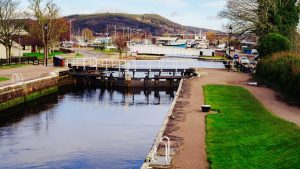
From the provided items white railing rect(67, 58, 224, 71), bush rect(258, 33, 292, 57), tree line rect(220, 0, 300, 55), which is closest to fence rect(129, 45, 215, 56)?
white railing rect(67, 58, 224, 71)

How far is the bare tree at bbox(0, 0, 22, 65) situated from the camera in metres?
59.5

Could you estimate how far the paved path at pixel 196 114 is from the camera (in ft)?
49.1

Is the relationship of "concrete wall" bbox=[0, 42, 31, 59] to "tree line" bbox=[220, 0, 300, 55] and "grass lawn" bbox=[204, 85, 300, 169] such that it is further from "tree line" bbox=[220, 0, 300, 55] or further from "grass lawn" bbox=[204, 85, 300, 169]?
"grass lawn" bbox=[204, 85, 300, 169]

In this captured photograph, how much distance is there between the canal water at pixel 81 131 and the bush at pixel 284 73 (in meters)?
9.45

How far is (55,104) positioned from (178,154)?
23.0 meters

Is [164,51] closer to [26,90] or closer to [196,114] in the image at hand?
[26,90]

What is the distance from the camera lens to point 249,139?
17.8 m

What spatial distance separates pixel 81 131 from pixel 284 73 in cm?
1713

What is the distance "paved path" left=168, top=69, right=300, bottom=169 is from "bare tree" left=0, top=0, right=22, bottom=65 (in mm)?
29044

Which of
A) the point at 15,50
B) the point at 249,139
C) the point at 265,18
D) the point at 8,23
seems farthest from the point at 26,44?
the point at 249,139

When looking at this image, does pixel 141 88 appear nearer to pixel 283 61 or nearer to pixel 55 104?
pixel 55 104

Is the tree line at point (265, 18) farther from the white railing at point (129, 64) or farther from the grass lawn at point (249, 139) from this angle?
the grass lawn at point (249, 139)

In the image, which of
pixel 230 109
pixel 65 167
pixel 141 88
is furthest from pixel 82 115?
pixel 141 88

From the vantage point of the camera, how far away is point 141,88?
157ft
